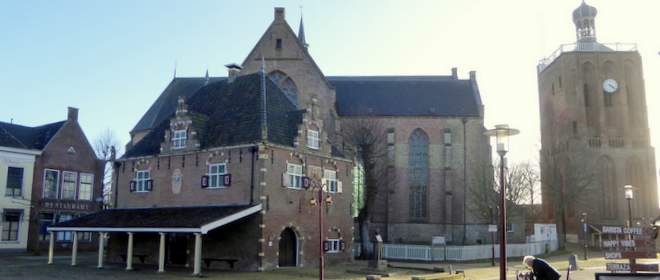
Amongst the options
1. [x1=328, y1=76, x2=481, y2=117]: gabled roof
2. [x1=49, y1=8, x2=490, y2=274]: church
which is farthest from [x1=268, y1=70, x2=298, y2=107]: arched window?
[x1=328, y1=76, x2=481, y2=117]: gabled roof

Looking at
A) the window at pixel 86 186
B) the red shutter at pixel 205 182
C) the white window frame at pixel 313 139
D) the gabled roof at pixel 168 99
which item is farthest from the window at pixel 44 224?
the white window frame at pixel 313 139

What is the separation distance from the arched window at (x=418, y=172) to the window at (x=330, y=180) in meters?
21.3

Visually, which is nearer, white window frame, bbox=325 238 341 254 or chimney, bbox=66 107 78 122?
white window frame, bbox=325 238 341 254

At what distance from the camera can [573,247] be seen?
5800cm

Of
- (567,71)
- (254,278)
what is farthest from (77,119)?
(567,71)

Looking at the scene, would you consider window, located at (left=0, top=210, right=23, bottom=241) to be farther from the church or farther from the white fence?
the white fence

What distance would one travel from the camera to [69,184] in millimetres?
44688

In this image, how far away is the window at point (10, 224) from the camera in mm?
40000

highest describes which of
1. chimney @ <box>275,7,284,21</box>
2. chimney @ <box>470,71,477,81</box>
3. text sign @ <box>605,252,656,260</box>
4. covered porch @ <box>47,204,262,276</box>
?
chimney @ <box>275,7,284,21</box>

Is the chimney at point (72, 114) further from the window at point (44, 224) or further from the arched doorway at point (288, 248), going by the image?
the arched doorway at point (288, 248)

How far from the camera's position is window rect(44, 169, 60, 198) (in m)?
42.9

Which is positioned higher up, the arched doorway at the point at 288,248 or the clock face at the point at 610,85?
the clock face at the point at 610,85

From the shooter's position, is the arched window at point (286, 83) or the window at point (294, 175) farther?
the arched window at point (286, 83)

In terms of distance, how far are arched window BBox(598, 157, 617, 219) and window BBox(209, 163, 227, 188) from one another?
4786 centimetres
